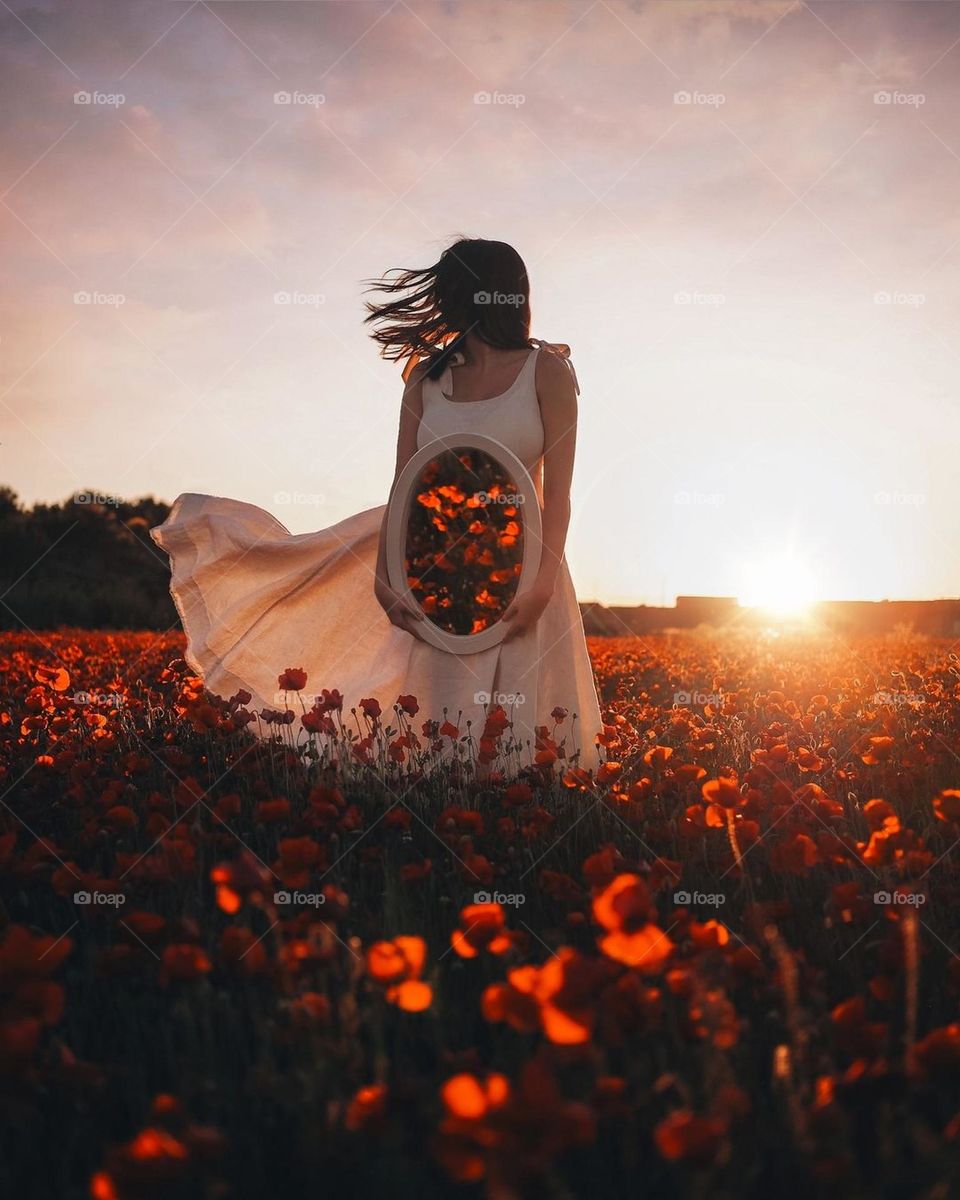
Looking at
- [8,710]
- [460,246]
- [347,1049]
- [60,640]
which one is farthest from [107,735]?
[60,640]

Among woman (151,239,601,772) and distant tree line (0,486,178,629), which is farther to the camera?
distant tree line (0,486,178,629)

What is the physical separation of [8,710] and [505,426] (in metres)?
3.41

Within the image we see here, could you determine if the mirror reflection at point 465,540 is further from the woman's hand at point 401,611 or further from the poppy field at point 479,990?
the poppy field at point 479,990

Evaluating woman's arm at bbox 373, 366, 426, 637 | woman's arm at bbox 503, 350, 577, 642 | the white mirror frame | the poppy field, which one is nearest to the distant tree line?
woman's arm at bbox 373, 366, 426, 637

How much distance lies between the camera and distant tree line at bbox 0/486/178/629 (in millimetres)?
17500

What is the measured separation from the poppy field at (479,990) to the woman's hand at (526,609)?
0.78 meters

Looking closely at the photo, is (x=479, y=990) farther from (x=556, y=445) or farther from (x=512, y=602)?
(x=556, y=445)

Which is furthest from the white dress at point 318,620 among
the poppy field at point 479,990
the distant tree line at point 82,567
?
the distant tree line at point 82,567

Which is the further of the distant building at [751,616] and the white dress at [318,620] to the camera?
the distant building at [751,616]

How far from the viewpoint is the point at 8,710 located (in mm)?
5699

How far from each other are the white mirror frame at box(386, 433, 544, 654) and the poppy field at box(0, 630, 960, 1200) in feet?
2.44

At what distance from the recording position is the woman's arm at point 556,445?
15.4 ft

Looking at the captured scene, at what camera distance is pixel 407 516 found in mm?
4766

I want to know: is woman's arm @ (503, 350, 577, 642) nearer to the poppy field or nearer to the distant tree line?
the poppy field
